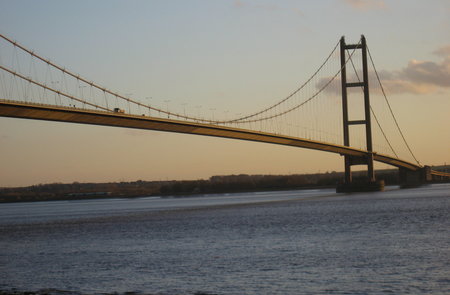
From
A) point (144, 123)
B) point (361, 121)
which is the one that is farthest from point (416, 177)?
point (144, 123)

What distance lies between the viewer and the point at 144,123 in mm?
46344

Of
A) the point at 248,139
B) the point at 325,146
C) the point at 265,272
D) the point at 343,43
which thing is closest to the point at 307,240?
the point at 265,272

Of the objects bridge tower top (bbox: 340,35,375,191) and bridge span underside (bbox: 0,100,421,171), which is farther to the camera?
bridge tower top (bbox: 340,35,375,191)

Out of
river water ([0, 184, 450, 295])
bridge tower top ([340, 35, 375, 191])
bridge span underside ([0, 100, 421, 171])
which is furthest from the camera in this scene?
bridge tower top ([340, 35, 375, 191])

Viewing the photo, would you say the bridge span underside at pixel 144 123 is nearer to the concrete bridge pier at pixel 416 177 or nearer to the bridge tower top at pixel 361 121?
the bridge tower top at pixel 361 121

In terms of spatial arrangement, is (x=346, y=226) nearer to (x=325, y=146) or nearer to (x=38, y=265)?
(x=38, y=265)

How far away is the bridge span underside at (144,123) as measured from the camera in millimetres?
37000

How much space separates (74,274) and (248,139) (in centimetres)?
3674

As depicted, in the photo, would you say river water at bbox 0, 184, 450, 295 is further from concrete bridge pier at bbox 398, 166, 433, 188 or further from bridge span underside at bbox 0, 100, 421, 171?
concrete bridge pier at bbox 398, 166, 433, 188

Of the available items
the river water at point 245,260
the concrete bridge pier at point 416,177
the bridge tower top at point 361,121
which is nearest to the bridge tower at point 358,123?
the bridge tower top at point 361,121

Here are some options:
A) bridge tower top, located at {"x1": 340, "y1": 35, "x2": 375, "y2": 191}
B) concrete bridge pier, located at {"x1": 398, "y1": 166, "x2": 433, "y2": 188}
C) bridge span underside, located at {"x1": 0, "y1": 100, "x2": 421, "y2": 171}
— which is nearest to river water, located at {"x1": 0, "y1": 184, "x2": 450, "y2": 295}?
bridge span underside, located at {"x1": 0, "y1": 100, "x2": 421, "y2": 171}

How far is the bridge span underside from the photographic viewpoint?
37.0 meters

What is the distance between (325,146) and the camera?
63000 millimetres

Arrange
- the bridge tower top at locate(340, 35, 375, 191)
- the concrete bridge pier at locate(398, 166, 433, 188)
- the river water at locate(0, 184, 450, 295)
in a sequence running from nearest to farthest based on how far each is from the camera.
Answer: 1. the river water at locate(0, 184, 450, 295)
2. the bridge tower top at locate(340, 35, 375, 191)
3. the concrete bridge pier at locate(398, 166, 433, 188)
